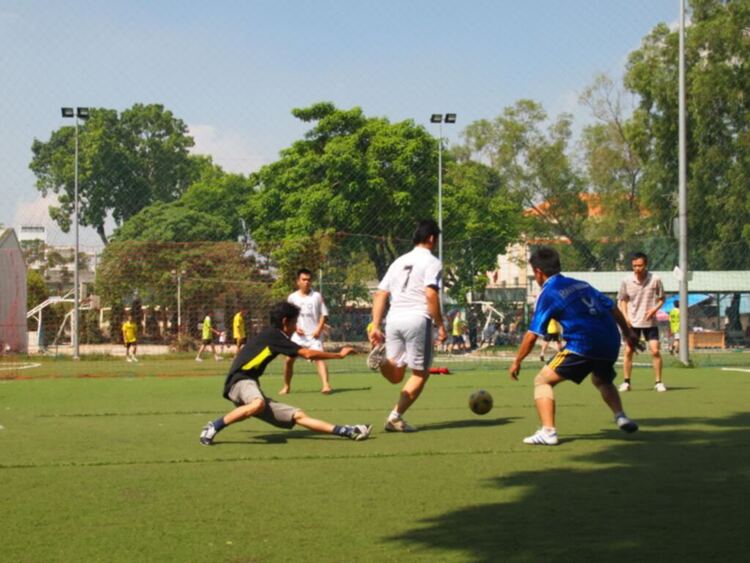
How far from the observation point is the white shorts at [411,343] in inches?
378

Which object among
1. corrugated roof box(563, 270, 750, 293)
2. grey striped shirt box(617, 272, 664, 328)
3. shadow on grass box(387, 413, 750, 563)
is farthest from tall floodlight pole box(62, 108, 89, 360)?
shadow on grass box(387, 413, 750, 563)

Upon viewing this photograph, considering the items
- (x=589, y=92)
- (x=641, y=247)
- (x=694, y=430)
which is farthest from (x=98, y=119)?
(x=694, y=430)

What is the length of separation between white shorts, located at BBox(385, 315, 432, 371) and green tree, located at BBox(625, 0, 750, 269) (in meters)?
24.1

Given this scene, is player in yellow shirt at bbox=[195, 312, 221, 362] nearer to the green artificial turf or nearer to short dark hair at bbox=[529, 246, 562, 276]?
the green artificial turf

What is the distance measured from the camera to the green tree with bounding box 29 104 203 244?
37.4 metres

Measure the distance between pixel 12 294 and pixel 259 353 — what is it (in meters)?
33.3

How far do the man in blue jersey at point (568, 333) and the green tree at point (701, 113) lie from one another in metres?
24.5

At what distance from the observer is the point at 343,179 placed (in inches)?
1982

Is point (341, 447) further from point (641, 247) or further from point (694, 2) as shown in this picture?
point (694, 2)

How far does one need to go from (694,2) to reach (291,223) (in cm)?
2092

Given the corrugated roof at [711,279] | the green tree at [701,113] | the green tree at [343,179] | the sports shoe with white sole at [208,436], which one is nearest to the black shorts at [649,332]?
the sports shoe with white sole at [208,436]

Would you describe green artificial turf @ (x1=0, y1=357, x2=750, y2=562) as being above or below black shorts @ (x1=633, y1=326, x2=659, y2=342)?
below

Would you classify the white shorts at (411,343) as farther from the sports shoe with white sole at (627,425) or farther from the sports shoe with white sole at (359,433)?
the sports shoe with white sole at (627,425)

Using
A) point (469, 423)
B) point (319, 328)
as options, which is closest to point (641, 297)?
point (319, 328)
